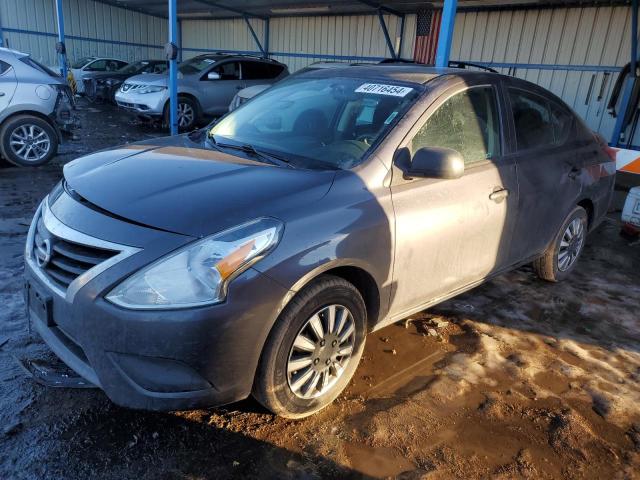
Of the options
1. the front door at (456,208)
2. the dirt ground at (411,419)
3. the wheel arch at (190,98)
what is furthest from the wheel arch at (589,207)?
the wheel arch at (190,98)

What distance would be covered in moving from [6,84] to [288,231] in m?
6.73

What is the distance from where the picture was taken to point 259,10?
1655cm

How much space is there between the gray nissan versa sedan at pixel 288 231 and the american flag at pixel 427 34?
1037 cm

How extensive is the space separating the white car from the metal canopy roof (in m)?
3.12

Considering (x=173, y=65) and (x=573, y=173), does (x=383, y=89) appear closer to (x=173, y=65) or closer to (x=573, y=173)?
(x=573, y=173)

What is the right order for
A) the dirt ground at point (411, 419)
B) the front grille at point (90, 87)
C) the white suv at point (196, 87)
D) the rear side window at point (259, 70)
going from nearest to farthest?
the dirt ground at point (411, 419) → the white suv at point (196, 87) → the rear side window at point (259, 70) → the front grille at point (90, 87)

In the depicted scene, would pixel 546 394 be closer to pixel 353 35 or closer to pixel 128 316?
pixel 128 316

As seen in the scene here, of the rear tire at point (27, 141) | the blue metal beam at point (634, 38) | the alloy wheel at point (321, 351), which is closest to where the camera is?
the alloy wheel at point (321, 351)

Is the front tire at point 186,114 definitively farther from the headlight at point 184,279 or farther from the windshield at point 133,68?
the headlight at point 184,279

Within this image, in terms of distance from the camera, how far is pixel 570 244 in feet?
14.1

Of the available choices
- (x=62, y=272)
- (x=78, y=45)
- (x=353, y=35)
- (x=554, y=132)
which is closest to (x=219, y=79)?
(x=353, y=35)

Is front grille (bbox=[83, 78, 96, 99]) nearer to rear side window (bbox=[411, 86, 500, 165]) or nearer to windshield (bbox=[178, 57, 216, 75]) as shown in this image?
windshield (bbox=[178, 57, 216, 75])

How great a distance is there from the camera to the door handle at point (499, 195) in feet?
10.3

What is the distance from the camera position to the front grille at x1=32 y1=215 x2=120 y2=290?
6.91 ft
